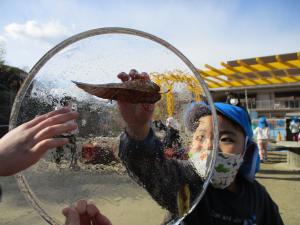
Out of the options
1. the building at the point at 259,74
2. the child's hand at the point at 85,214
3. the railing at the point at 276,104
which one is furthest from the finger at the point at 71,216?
the railing at the point at 276,104

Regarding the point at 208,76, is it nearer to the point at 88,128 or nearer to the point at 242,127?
the point at 242,127

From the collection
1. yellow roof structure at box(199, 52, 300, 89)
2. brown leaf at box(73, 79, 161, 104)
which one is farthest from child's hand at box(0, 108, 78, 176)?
yellow roof structure at box(199, 52, 300, 89)

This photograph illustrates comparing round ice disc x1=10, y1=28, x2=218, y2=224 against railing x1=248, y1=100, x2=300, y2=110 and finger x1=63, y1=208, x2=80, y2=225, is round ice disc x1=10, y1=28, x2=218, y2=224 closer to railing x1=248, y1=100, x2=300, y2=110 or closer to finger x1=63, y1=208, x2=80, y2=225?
finger x1=63, y1=208, x2=80, y2=225

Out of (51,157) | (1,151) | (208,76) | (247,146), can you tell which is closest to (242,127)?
(247,146)

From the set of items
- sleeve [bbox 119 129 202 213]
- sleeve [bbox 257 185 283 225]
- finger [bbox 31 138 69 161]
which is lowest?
sleeve [bbox 257 185 283 225]

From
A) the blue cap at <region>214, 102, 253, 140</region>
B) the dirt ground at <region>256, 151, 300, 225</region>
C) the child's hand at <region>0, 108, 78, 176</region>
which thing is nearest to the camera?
the child's hand at <region>0, 108, 78, 176</region>

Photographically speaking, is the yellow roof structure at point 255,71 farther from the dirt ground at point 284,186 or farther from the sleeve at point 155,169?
the sleeve at point 155,169

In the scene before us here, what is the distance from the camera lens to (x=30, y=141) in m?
0.79

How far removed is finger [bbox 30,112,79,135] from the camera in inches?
31.7

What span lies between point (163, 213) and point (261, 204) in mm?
768

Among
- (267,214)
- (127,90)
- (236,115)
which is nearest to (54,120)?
(127,90)

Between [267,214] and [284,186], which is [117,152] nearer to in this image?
[267,214]

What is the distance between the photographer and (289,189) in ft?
18.8

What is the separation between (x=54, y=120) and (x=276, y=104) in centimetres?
2133
